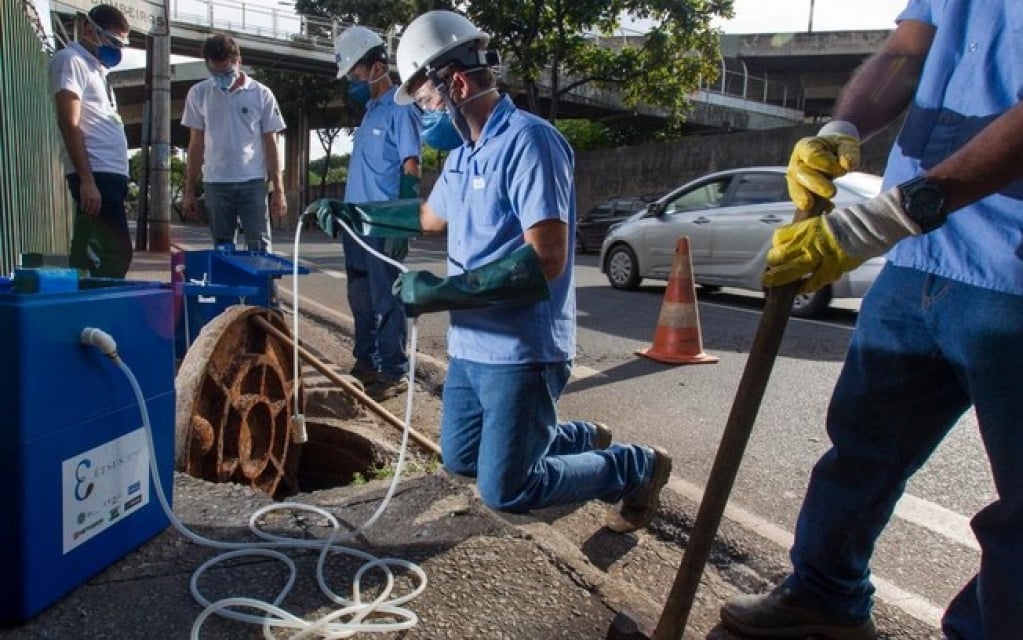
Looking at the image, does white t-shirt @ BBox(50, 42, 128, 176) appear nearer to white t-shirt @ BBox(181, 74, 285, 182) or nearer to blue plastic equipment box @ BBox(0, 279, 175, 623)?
white t-shirt @ BBox(181, 74, 285, 182)

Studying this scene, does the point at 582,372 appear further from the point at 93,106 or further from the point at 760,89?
the point at 760,89

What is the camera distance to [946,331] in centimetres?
180

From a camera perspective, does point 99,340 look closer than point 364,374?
Yes

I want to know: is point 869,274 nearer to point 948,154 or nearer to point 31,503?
point 948,154

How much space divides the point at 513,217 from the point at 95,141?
368 cm

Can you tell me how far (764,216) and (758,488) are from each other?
18.0 ft

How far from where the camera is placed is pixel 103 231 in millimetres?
5082

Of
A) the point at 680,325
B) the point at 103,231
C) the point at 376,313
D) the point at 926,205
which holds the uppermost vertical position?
the point at 926,205

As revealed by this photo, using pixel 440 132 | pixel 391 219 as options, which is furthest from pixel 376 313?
pixel 440 132

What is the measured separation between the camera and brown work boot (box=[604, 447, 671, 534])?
2846mm

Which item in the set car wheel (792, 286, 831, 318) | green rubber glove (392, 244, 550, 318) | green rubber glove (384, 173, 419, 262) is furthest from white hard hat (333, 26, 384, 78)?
car wheel (792, 286, 831, 318)

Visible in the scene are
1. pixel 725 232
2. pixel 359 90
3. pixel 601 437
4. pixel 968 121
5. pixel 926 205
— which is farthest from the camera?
pixel 725 232

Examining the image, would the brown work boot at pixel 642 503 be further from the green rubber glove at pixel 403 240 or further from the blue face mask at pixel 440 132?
the green rubber glove at pixel 403 240

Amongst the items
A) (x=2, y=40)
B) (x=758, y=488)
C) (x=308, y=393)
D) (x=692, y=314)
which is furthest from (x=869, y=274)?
(x=2, y=40)
